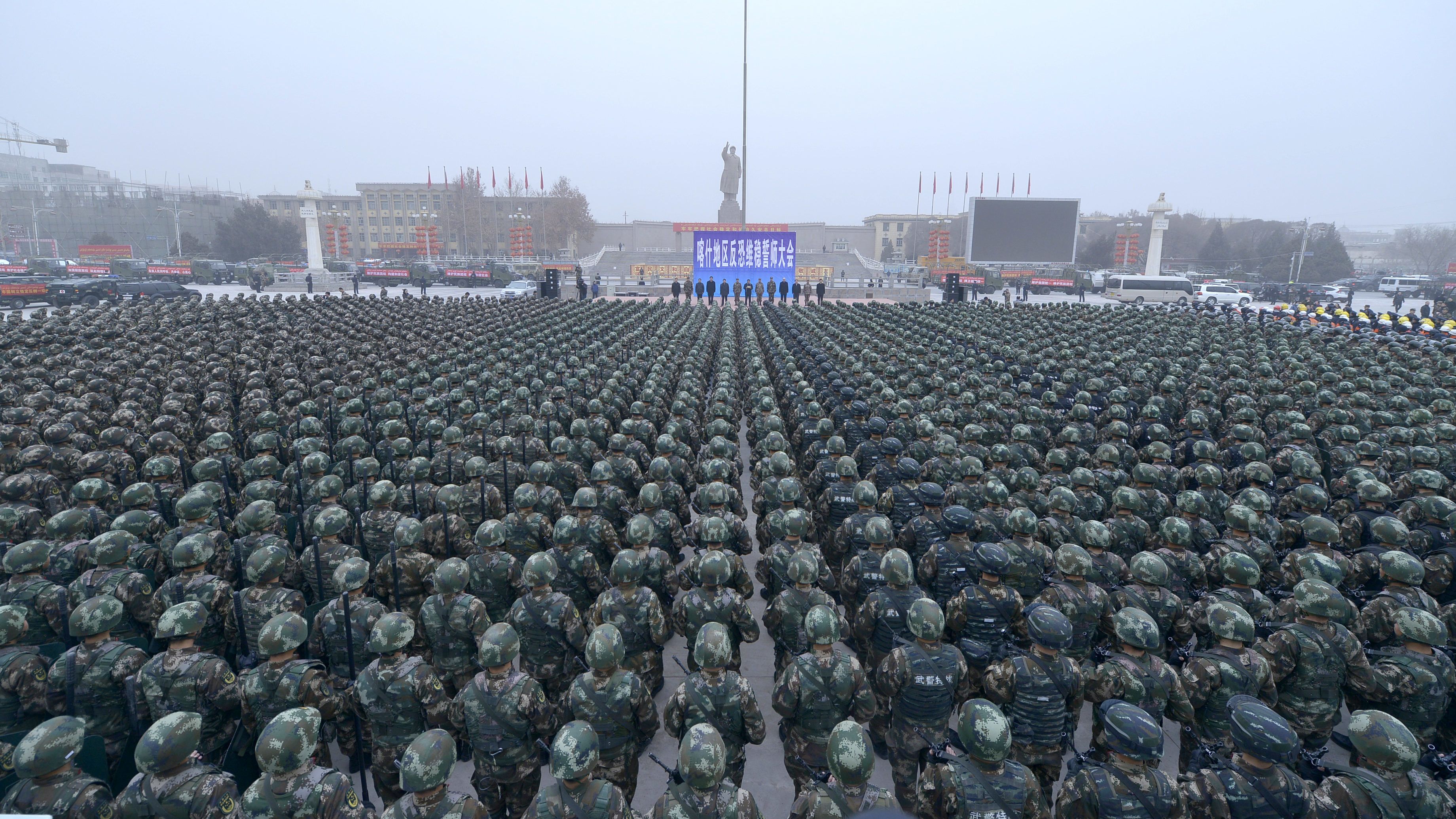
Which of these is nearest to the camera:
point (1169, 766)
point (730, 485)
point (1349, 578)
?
point (1169, 766)

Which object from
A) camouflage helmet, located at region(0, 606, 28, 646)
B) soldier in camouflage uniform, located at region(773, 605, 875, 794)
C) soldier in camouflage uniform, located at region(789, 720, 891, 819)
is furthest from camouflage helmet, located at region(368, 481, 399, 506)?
soldier in camouflage uniform, located at region(789, 720, 891, 819)

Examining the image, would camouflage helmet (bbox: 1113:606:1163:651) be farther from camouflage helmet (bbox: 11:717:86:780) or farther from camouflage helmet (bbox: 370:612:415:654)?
camouflage helmet (bbox: 11:717:86:780)

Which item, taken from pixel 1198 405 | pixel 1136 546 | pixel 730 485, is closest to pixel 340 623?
pixel 730 485

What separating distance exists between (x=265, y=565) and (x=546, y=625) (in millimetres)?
→ 2275

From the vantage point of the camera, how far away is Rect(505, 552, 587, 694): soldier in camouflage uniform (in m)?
5.11

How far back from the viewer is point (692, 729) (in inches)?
130

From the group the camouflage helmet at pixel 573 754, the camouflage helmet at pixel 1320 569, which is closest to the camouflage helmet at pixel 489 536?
the camouflage helmet at pixel 573 754

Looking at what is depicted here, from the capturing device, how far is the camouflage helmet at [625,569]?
5.30 meters

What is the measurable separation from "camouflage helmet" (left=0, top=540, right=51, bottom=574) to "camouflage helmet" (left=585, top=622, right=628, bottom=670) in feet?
15.7

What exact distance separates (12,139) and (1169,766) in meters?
113

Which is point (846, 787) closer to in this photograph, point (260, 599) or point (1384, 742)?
point (1384, 742)

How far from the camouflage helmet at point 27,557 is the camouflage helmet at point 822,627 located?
6082 mm

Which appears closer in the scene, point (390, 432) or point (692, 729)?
point (692, 729)

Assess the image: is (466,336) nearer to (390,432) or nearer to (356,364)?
(356,364)
